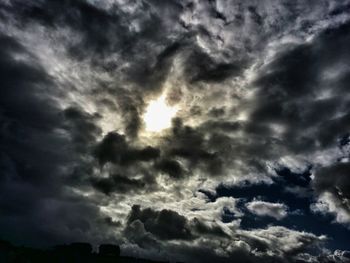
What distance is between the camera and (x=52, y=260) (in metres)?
138

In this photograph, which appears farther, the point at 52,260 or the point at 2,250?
the point at 52,260

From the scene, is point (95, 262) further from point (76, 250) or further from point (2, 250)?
point (2, 250)

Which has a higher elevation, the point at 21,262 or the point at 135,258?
the point at 135,258

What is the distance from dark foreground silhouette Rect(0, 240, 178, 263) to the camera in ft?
428

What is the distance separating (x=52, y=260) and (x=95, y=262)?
15158mm

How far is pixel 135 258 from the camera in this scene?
156875mm

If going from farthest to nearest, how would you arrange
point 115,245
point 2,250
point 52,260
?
point 115,245
point 52,260
point 2,250

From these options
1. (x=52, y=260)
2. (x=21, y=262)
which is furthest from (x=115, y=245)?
(x=21, y=262)

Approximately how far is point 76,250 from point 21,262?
1909 cm

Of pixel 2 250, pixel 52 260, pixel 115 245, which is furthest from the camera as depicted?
pixel 115 245

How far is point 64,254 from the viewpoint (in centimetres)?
14062

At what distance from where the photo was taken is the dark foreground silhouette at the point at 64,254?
13050 cm

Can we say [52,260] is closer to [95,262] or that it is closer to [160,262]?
[95,262]

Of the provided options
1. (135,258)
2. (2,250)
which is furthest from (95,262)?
(2,250)
